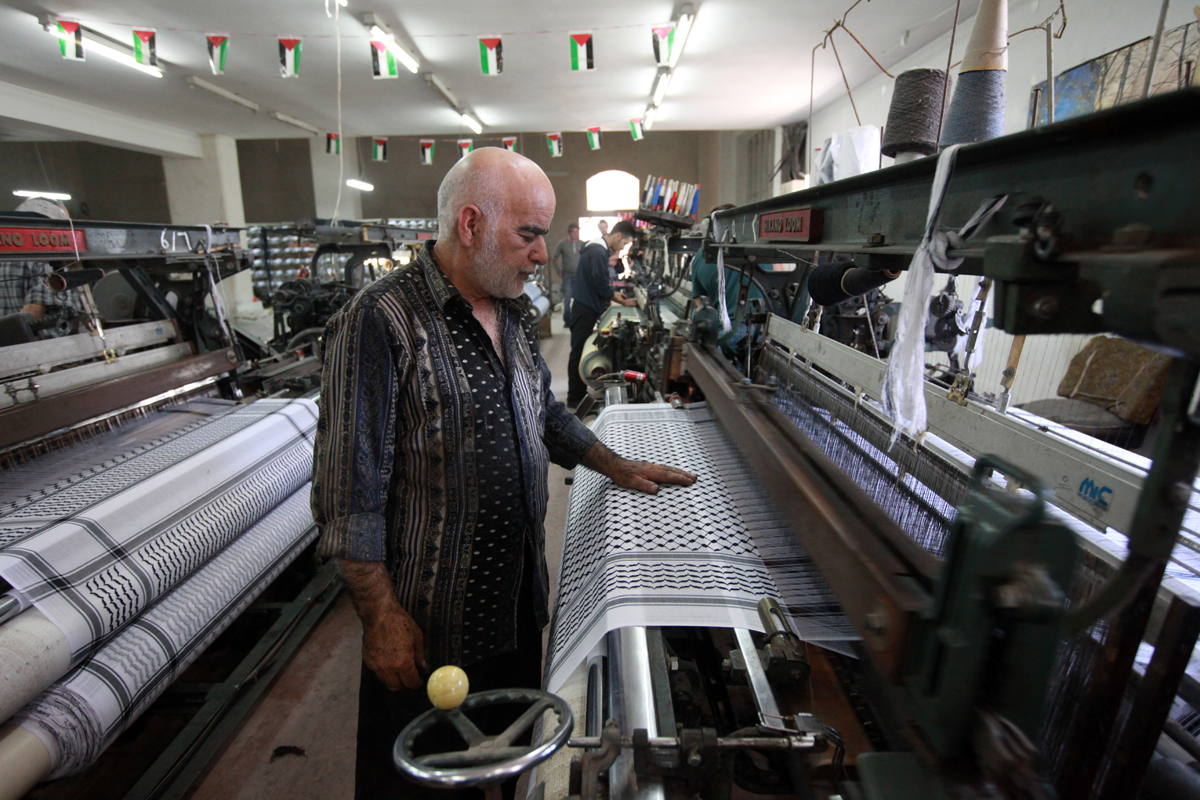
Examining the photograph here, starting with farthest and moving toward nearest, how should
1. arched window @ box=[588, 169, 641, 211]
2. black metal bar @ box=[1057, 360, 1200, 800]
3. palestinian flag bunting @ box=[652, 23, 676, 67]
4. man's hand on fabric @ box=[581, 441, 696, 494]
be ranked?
arched window @ box=[588, 169, 641, 211] → palestinian flag bunting @ box=[652, 23, 676, 67] → man's hand on fabric @ box=[581, 441, 696, 494] → black metal bar @ box=[1057, 360, 1200, 800]

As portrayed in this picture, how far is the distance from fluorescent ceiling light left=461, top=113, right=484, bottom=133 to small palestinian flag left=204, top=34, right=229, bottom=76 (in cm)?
472

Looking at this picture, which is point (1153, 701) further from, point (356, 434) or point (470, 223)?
point (470, 223)

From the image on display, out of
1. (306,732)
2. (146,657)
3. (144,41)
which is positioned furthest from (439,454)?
(144,41)

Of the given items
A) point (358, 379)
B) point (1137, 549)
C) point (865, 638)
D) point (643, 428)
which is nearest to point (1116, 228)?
point (1137, 549)

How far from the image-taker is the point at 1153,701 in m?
0.73

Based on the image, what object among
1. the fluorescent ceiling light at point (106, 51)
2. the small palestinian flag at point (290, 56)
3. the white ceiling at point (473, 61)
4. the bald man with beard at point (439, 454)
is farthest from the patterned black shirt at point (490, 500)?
the fluorescent ceiling light at point (106, 51)

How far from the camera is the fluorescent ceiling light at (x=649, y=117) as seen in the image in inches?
402

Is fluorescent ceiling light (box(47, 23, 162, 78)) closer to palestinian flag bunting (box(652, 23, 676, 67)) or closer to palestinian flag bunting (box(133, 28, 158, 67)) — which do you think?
palestinian flag bunting (box(133, 28, 158, 67))

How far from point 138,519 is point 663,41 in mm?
6796

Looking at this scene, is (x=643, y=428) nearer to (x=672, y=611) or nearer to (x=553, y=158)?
(x=672, y=611)

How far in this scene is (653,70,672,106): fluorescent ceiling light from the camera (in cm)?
789

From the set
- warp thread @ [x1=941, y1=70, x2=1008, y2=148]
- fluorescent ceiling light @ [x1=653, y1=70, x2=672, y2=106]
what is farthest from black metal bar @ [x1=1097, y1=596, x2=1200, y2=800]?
fluorescent ceiling light @ [x1=653, y1=70, x2=672, y2=106]

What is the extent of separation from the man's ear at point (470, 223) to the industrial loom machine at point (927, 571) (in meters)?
0.80

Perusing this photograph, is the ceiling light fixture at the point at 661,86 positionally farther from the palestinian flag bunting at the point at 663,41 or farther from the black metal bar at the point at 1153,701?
the black metal bar at the point at 1153,701
